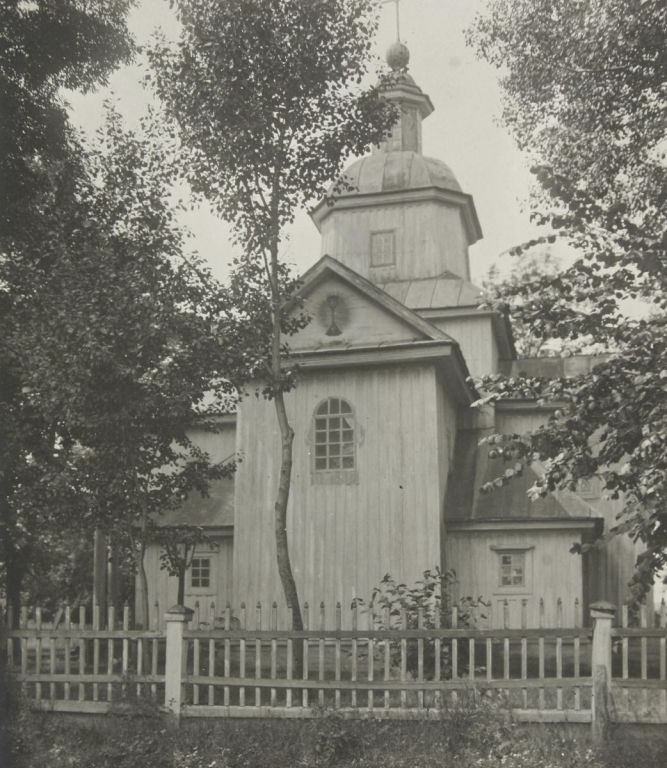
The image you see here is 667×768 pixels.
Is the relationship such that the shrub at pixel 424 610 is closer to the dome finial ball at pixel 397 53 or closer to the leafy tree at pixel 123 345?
the leafy tree at pixel 123 345

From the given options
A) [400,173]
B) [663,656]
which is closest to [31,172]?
[400,173]

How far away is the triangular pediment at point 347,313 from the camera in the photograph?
16.1m

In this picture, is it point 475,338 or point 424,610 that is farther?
point 475,338

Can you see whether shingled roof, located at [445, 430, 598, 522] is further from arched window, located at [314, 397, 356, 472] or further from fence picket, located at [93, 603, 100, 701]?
fence picket, located at [93, 603, 100, 701]

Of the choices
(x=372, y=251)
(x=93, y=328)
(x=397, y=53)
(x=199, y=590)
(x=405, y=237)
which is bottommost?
(x=199, y=590)

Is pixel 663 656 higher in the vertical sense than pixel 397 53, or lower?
lower

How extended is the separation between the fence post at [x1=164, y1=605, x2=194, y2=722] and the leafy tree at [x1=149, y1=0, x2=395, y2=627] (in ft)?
9.64

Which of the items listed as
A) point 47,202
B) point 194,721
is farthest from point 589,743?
point 47,202

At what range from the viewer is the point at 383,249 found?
2288 centimetres

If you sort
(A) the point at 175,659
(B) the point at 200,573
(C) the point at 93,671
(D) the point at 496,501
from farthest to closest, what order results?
(B) the point at 200,573 < (D) the point at 496,501 < (C) the point at 93,671 < (A) the point at 175,659

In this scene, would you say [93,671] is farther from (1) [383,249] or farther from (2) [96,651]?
(1) [383,249]

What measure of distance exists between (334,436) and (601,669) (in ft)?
27.5

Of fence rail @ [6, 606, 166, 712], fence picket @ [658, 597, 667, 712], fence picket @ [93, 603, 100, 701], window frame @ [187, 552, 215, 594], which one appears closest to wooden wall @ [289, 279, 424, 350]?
window frame @ [187, 552, 215, 594]

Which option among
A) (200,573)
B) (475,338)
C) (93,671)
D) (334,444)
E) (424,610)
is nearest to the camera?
(93,671)
